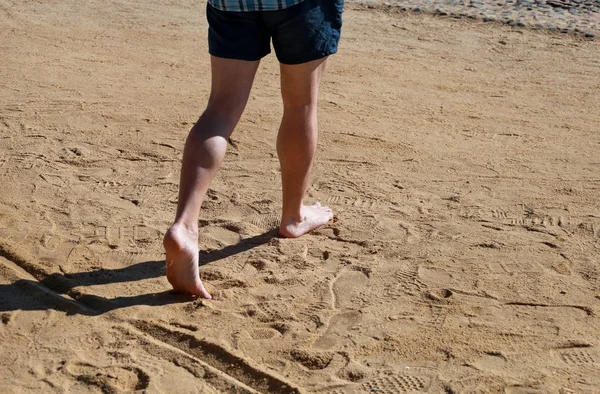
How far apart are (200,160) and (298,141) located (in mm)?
518

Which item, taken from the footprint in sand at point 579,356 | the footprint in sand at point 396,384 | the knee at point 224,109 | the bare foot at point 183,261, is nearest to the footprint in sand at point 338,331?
the footprint in sand at point 396,384

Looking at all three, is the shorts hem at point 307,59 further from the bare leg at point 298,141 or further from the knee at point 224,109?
the knee at point 224,109

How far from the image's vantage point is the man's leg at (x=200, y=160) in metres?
3.01

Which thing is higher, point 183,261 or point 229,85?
point 229,85

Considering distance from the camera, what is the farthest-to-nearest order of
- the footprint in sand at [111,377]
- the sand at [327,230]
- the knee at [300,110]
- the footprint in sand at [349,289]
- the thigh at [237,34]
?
the knee at [300,110], the footprint in sand at [349,289], the thigh at [237,34], the sand at [327,230], the footprint in sand at [111,377]

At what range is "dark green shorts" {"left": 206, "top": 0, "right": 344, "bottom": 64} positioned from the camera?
3033 millimetres

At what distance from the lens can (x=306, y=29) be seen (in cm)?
306

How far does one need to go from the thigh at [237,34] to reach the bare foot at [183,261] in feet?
2.25

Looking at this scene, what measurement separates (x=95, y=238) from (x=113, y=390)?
1155 millimetres

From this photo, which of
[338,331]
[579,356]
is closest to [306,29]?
[338,331]

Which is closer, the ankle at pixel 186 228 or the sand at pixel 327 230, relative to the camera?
the sand at pixel 327 230

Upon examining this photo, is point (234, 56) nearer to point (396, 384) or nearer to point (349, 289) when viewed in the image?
point (349, 289)

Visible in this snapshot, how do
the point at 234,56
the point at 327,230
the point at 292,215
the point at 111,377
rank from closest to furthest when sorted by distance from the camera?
the point at 111,377, the point at 234,56, the point at 292,215, the point at 327,230

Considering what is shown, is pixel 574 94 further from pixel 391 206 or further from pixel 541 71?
pixel 391 206
